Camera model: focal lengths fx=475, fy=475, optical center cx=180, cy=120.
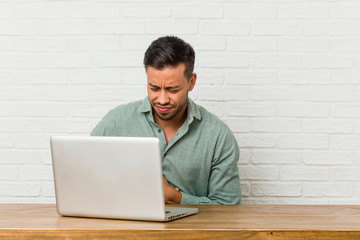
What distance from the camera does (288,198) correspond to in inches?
91.2

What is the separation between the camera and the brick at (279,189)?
2.31 metres

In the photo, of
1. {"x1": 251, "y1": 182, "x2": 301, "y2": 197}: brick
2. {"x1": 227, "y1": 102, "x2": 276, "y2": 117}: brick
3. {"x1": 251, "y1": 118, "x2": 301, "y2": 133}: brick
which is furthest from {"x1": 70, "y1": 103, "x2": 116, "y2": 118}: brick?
{"x1": 251, "y1": 182, "x2": 301, "y2": 197}: brick

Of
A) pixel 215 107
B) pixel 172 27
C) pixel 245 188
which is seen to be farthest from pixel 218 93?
pixel 245 188

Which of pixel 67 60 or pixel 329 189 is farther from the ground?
pixel 67 60

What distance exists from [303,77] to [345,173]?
51cm

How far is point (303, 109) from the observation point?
228cm

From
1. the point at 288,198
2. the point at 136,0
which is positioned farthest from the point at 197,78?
the point at 288,198

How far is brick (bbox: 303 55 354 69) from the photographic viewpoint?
89.3 inches

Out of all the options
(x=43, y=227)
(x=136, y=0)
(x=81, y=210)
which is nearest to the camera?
(x=43, y=227)

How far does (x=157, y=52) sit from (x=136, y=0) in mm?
440

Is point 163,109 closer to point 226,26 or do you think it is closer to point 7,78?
point 226,26

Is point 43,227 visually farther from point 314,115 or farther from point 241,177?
point 314,115

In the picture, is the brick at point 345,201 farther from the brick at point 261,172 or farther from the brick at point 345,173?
the brick at point 261,172

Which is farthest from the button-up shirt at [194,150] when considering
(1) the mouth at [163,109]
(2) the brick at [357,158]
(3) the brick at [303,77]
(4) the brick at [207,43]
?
(2) the brick at [357,158]
